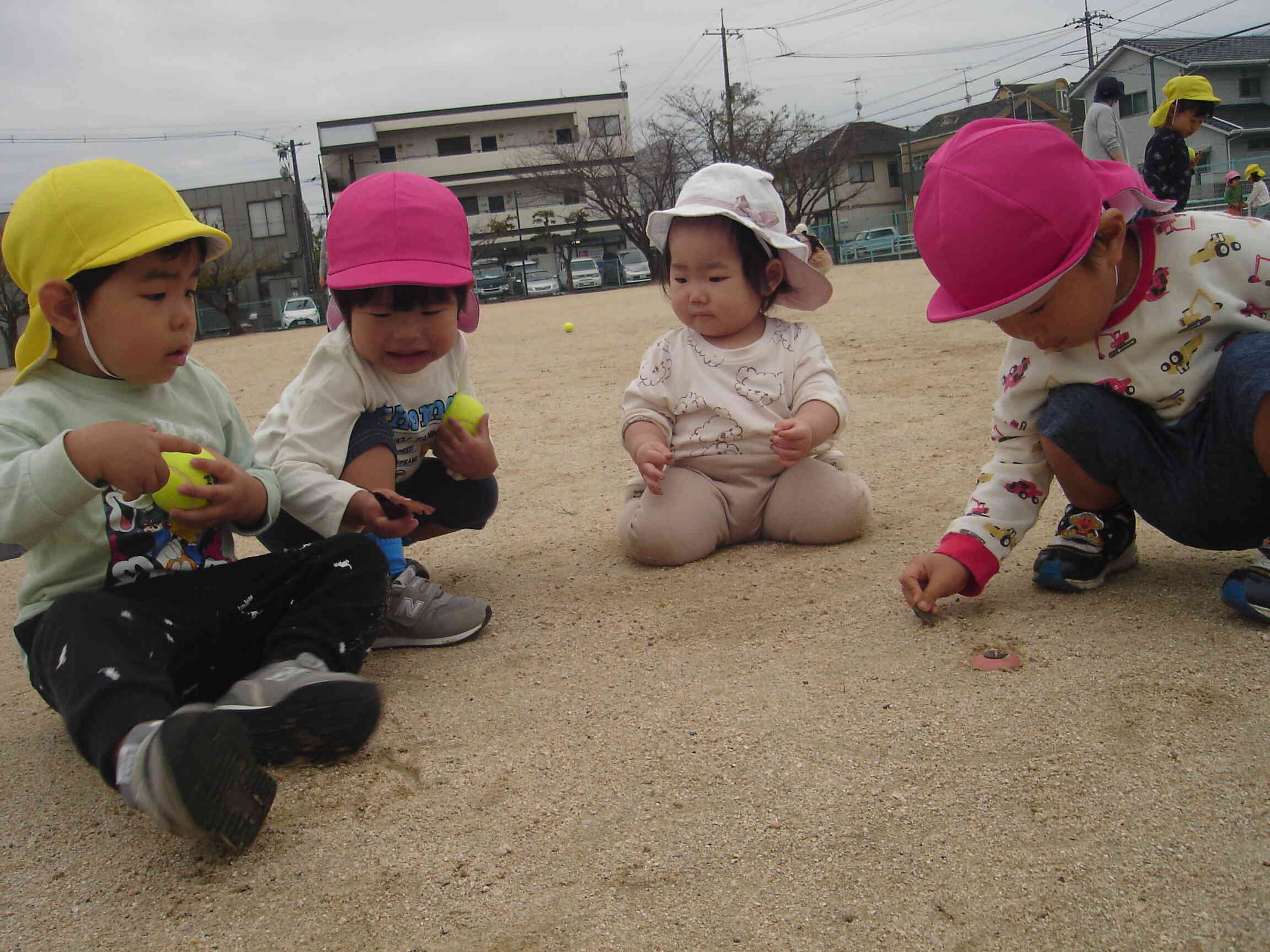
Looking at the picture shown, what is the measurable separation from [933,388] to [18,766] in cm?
369

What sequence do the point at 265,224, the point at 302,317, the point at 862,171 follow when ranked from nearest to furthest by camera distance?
the point at 302,317 → the point at 265,224 → the point at 862,171

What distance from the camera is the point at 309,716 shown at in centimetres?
145

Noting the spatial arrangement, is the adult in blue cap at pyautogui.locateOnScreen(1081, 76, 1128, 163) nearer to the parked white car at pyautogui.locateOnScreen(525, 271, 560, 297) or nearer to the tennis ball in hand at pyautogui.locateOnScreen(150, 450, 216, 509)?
the tennis ball in hand at pyautogui.locateOnScreen(150, 450, 216, 509)

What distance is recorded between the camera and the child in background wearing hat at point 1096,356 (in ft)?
5.49

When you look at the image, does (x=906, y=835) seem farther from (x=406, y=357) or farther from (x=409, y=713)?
(x=406, y=357)

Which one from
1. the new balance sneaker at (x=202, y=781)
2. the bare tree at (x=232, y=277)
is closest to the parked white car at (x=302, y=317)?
the bare tree at (x=232, y=277)

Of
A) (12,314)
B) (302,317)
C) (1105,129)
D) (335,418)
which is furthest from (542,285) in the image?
(335,418)

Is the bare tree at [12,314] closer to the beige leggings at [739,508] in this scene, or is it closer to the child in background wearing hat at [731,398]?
the child in background wearing hat at [731,398]

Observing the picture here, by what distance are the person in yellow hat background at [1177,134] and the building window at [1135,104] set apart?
29568 millimetres

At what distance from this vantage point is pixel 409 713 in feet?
5.76

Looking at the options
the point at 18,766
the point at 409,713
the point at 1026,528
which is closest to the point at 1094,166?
the point at 1026,528

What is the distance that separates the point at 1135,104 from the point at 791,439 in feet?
119

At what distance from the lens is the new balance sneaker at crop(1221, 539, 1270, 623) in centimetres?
171

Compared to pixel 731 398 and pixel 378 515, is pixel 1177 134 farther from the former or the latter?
pixel 378 515
